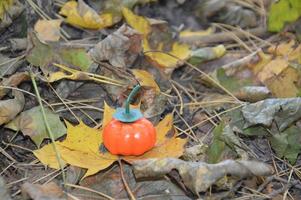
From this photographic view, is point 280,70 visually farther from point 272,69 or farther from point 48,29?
point 48,29

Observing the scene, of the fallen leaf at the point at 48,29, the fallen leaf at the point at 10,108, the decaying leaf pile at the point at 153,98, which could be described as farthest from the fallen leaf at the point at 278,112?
the fallen leaf at the point at 48,29

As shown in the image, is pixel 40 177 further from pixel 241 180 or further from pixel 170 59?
pixel 170 59

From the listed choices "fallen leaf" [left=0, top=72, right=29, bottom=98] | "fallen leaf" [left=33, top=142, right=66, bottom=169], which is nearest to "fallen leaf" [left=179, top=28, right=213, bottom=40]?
"fallen leaf" [left=0, top=72, right=29, bottom=98]

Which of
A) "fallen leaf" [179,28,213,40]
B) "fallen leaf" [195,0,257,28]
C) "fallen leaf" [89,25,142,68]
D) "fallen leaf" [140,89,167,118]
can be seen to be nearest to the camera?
"fallen leaf" [140,89,167,118]

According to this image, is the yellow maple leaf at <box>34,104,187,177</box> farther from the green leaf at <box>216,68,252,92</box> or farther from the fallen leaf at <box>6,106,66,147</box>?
the green leaf at <box>216,68,252,92</box>

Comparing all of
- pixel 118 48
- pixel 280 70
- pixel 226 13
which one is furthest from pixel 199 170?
pixel 226 13

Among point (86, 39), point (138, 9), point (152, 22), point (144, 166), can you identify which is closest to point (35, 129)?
point (144, 166)
